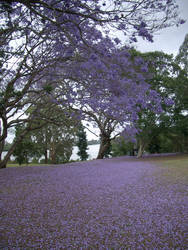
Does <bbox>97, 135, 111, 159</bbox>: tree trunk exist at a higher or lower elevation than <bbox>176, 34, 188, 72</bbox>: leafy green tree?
lower

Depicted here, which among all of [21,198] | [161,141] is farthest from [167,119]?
[21,198]

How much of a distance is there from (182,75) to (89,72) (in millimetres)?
10493

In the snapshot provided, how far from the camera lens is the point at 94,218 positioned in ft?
8.04

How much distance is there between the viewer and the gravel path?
1912 mm

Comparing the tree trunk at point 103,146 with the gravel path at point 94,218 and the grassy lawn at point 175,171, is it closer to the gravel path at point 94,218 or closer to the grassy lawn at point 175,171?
the grassy lawn at point 175,171

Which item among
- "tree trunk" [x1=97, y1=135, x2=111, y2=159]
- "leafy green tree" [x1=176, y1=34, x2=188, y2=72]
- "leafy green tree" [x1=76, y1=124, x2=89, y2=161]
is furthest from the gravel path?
"leafy green tree" [x1=76, y1=124, x2=89, y2=161]

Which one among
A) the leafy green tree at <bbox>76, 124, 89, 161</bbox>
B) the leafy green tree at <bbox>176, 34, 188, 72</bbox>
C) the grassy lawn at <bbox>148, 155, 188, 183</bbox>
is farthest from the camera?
the leafy green tree at <bbox>76, 124, 89, 161</bbox>

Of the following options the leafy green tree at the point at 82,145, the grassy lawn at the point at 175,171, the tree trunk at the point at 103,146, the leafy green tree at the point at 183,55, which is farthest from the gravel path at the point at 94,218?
the leafy green tree at the point at 82,145

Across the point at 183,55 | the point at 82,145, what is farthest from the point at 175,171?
the point at 82,145

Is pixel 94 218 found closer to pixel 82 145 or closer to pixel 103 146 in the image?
pixel 103 146

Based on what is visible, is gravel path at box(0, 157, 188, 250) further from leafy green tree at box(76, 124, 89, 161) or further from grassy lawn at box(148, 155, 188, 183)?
leafy green tree at box(76, 124, 89, 161)

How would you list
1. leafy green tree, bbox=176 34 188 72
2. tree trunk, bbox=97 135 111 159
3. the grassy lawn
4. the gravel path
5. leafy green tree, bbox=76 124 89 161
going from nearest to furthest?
the gravel path < the grassy lawn < leafy green tree, bbox=176 34 188 72 < tree trunk, bbox=97 135 111 159 < leafy green tree, bbox=76 124 89 161

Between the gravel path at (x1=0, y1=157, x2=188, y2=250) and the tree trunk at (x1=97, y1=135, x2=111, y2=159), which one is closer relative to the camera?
the gravel path at (x1=0, y1=157, x2=188, y2=250)

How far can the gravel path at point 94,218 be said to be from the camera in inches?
75.3
